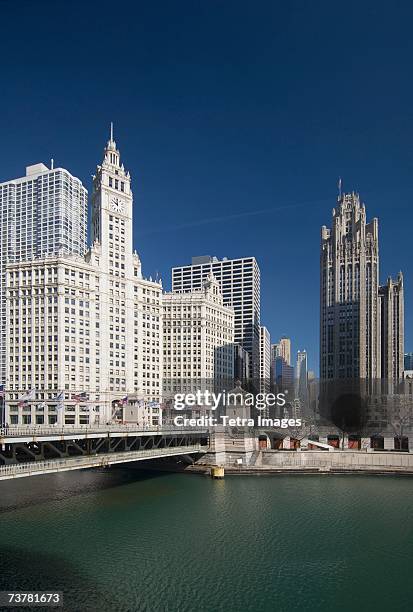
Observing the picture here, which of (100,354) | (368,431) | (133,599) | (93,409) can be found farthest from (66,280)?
(133,599)

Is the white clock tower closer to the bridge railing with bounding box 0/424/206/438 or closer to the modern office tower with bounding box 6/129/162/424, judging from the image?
the modern office tower with bounding box 6/129/162/424

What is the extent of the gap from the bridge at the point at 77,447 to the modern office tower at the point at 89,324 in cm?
3242

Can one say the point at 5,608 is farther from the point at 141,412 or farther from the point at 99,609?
the point at 141,412

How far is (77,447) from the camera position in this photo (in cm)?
8294

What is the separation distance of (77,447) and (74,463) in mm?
5880

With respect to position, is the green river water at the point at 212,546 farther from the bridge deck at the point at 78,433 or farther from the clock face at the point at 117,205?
the clock face at the point at 117,205

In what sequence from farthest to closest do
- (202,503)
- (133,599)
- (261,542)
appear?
(202,503)
(261,542)
(133,599)

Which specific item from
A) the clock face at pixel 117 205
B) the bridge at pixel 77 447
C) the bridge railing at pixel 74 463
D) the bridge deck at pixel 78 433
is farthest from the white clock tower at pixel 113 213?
the bridge railing at pixel 74 463

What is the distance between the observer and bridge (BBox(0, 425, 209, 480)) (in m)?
69.6

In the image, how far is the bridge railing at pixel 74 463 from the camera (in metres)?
65.8

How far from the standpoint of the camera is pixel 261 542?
63938 millimetres

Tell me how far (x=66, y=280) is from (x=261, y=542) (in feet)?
327

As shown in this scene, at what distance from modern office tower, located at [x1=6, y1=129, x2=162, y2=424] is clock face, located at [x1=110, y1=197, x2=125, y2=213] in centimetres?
35

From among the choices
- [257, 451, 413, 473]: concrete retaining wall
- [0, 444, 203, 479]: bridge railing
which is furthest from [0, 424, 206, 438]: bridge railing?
[257, 451, 413, 473]: concrete retaining wall
